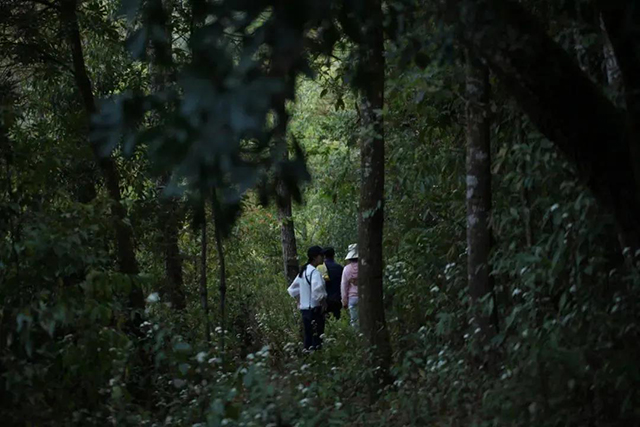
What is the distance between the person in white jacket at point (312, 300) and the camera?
14984 mm

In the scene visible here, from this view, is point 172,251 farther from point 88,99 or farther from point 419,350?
point 419,350

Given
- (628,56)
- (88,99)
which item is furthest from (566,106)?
(88,99)

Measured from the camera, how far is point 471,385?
7.36 m

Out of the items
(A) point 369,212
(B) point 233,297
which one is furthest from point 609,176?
(B) point 233,297

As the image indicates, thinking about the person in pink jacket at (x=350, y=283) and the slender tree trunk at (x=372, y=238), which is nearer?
the slender tree trunk at (x=372, y=238)

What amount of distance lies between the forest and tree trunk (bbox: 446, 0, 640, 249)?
14mm

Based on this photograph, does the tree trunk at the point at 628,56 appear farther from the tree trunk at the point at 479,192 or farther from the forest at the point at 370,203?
the tree trunk at the point at 479,192

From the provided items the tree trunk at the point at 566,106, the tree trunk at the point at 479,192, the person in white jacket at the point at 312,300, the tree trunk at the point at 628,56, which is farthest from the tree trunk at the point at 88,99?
the tree trunk at the point at 628,56

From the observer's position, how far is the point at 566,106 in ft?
19.2

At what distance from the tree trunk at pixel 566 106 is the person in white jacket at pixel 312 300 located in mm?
8976

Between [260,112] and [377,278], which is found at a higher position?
[377,278]

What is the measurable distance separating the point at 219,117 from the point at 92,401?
4.21 metres

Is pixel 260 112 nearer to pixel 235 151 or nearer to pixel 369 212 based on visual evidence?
pixel 235 151

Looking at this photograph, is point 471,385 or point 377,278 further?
point 377,278
